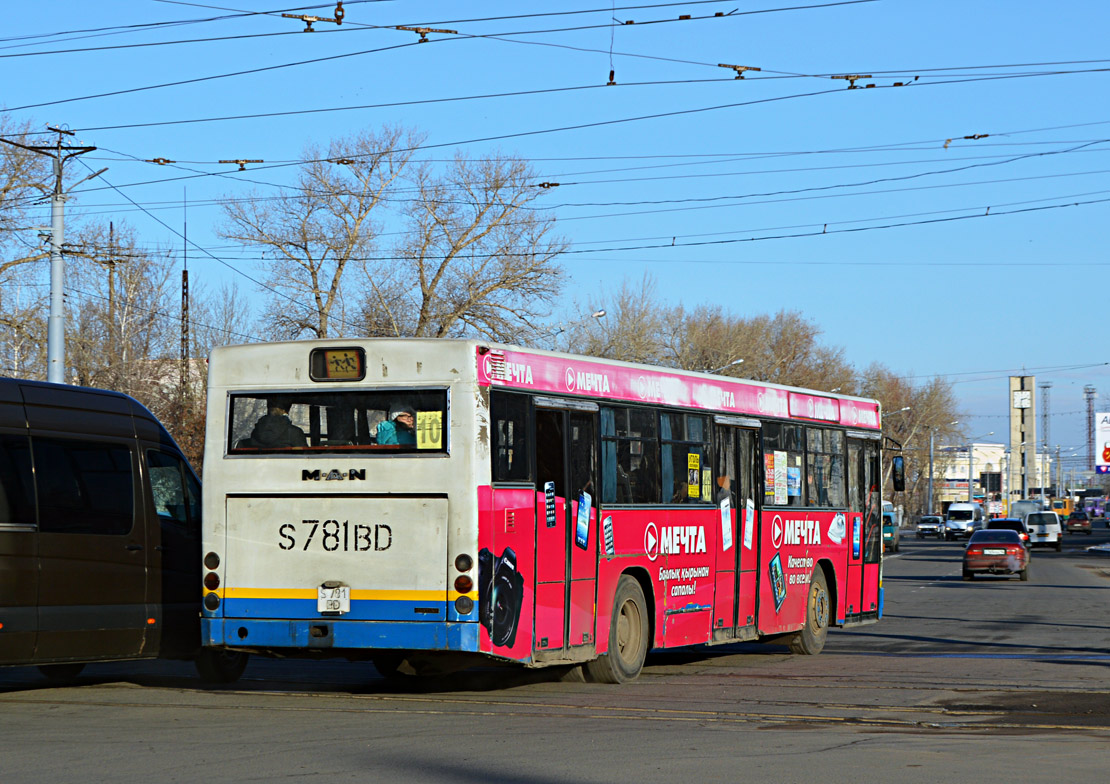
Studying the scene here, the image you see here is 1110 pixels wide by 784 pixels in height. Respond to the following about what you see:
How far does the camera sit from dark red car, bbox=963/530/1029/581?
1570 inches

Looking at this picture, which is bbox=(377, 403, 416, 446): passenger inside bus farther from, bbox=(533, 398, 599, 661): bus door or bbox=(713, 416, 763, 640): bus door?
bbox=(713, 416, 763, 640): bus door

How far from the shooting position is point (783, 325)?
86.1 m

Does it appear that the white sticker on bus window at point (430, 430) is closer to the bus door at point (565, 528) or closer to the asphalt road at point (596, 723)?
the bus door at point (565, 528)

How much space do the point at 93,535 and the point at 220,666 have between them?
2011mm

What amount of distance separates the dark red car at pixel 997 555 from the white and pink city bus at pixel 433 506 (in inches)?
1087

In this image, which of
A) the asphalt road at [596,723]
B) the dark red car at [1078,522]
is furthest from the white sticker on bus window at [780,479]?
the dark red car at [1078,522]

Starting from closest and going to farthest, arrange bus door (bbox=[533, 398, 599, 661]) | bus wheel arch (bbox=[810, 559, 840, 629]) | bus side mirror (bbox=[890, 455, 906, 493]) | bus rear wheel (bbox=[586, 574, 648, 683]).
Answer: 1. bus door (bbox=[533, 398, 599, 661])
2. bus rear wheel (bbox=[586, 574, 648, 683])
3. bus wheel arch (bbox=[810, 559, 840, 629])
4. bus side mirror (bbox=[890, 455, 906, 493])

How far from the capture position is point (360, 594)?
38.9 feet

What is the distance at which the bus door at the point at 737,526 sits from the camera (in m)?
15.7

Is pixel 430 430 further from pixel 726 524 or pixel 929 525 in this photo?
pixel 929 525

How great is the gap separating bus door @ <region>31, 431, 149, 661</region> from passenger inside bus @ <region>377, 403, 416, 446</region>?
2.57 m

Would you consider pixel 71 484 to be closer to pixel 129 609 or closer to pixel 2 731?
pixel 129 609

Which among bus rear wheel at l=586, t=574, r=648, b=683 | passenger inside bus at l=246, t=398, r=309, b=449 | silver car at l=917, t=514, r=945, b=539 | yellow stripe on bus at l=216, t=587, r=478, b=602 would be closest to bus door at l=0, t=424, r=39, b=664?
yellow stripe on bus at l=216, t=587, r=478, b=602

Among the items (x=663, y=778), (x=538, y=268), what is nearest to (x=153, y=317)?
(x=538, y=268)
